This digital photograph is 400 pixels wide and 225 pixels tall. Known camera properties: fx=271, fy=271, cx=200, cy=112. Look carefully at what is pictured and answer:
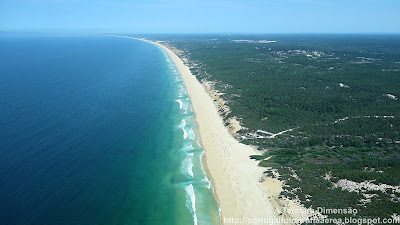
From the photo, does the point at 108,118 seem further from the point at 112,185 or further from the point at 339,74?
the point at 339,74

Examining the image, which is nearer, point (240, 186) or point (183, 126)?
point (240, 186)

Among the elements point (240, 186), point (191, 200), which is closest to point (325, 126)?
point (240, 186)

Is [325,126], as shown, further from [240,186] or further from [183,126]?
[183,126]

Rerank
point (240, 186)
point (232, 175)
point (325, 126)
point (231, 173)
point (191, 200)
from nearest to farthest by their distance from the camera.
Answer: point (191, 200) < point (240, 186) < point (232, 175) < point (231, 173) < point (325, 126)

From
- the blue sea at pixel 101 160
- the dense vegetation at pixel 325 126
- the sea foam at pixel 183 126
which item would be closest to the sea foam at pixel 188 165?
the blue sea at pixel 101 160

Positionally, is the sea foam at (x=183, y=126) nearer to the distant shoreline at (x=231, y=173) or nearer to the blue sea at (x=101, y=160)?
the blue sea at (x=101, y=160)
